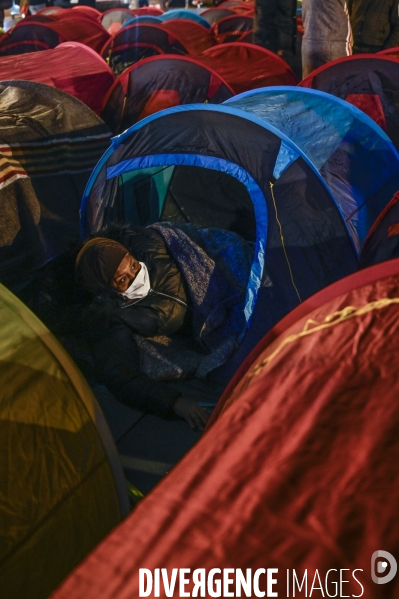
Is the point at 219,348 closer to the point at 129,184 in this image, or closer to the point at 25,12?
the point at 129,184

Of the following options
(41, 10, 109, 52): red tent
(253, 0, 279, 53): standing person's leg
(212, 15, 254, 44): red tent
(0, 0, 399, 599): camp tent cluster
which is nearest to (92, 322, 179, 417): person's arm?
(0, 0, 399, 599): camp tent cluster

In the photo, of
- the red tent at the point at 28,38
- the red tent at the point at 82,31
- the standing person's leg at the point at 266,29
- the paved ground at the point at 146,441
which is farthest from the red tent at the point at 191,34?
the paved ground at the point at 146,441

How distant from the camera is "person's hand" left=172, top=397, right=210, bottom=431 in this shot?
297cm

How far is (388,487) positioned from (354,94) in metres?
4.65

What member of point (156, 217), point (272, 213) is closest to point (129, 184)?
point (156, 217)

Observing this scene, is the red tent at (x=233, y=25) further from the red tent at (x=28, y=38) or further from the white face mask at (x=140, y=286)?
the white face mask at (x=140, y=286)

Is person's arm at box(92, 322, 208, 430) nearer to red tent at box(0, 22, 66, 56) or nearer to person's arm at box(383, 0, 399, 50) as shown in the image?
person's arm at box(383, 0, 399, 50)

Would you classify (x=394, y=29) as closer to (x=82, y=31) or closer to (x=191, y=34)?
(x=191, y=34)

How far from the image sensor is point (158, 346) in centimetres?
347

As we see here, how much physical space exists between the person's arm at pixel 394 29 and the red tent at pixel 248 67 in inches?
44.4

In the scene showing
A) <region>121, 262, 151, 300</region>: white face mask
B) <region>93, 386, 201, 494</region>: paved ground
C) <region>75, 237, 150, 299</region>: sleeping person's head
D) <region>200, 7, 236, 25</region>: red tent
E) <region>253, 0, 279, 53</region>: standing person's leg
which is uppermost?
<region>253, 0, 279, 53</region>: standing person's leg

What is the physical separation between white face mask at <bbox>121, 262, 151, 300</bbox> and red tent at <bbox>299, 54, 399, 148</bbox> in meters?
2.81

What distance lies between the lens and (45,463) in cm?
195

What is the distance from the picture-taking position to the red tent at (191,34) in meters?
10.5
